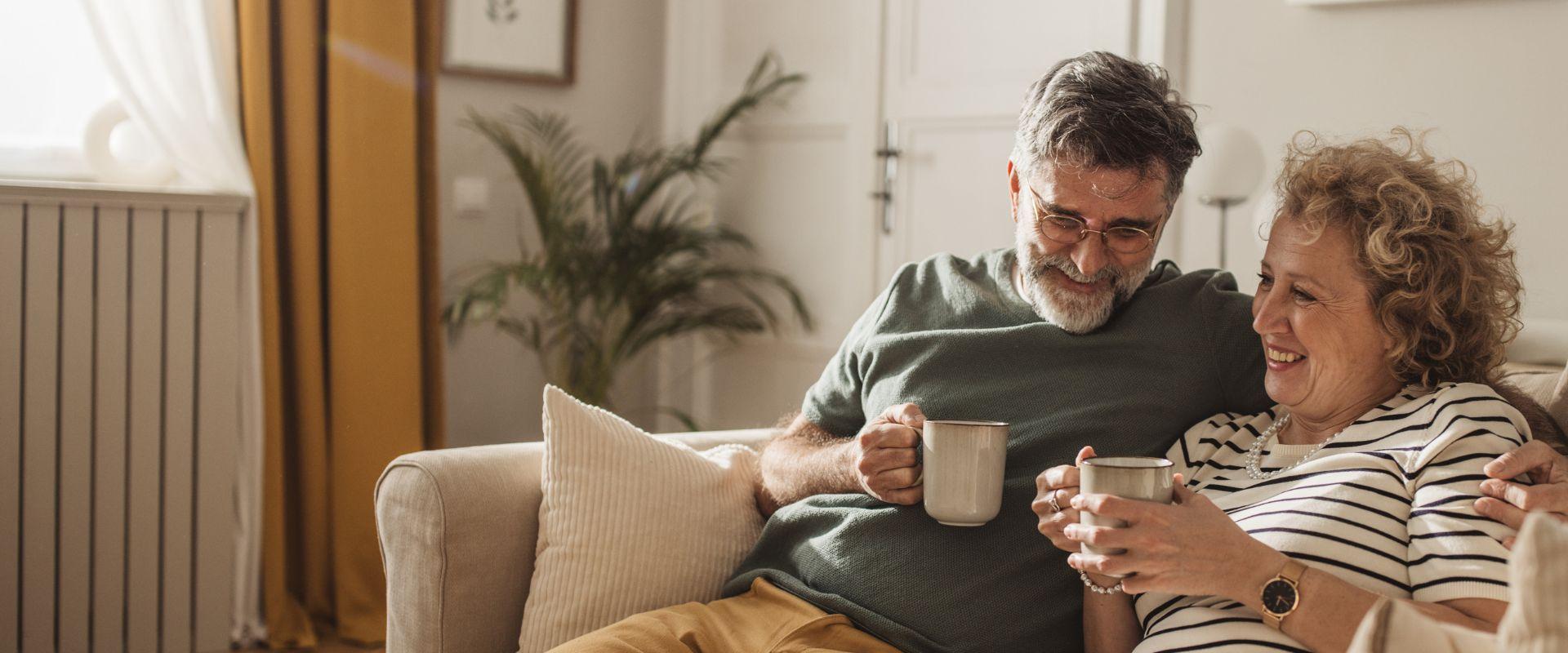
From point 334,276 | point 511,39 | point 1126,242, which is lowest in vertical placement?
point 334,276

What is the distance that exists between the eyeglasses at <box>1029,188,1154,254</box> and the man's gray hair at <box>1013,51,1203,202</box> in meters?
0.07

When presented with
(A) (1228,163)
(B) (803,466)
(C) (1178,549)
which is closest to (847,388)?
(B) (803,466)

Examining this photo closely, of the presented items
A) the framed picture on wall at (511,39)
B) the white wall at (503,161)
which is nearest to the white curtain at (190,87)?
the white wall at (503,161)

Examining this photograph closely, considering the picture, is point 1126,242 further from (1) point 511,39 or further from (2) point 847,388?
(1) point 511,39

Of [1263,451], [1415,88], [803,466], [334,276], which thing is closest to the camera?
[1263,451]

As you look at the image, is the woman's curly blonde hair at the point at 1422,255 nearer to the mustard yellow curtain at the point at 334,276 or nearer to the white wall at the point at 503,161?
the mustard yellow curtain at the point at 334,276

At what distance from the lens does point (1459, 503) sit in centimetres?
119

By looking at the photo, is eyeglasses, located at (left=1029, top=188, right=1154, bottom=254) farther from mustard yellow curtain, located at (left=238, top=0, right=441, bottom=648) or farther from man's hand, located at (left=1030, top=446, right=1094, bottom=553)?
mustard yellow curtain, located at (left=238, top=0, right=441, bottom=648)

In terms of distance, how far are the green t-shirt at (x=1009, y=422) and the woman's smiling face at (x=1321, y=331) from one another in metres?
0.16

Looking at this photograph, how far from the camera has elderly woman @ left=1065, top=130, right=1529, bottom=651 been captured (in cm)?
116

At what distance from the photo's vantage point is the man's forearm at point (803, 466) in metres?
1.63

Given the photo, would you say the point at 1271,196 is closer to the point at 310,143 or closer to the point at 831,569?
the point at 831,569

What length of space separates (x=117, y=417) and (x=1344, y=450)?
7.61 ft

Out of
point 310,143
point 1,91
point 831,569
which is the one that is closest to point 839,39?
point 310,143
